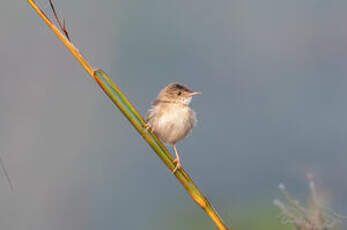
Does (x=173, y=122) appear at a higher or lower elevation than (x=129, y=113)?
higher

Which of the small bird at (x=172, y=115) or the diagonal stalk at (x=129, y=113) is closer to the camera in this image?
the diagonal stalk at (x=129, y=113)

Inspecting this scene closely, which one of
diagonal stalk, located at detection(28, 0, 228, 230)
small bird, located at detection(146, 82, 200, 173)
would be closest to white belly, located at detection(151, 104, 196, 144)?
small bird, located at detection(146, 82, 200, 173)

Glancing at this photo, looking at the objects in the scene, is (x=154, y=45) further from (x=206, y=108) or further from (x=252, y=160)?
(x=252, y=160)

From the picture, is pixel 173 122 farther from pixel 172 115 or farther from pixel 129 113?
pixel 129 113

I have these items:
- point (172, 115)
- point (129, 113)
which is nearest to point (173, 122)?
point (172, 115)

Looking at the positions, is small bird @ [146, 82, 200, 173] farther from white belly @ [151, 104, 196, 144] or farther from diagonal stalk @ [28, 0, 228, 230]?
diagonal stalk @ [28, 0, 228, 230]

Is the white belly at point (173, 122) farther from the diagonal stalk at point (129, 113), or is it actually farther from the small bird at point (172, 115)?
the diagonal stalk at point (129, 113)

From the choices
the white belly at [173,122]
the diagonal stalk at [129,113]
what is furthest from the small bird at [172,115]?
the diagonal stalk at [129,113]
